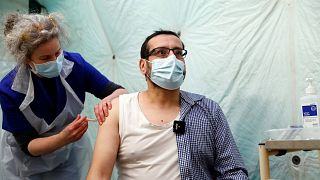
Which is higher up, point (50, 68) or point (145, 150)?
point (50, 68)

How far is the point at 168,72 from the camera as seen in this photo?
4.51 ft

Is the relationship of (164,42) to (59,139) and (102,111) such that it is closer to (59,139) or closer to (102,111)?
(102,111)

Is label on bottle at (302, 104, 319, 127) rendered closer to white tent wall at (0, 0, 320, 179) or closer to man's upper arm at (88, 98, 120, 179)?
white tent wall at (0, 0, 320, 179)

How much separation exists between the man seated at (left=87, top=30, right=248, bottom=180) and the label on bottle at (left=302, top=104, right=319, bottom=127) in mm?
257

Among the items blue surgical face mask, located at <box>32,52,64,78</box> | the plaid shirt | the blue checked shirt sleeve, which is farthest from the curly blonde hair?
the blue checked shirt sleeve

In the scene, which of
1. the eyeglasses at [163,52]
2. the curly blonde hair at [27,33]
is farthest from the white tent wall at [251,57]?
the curly blonde hair at [27,33]

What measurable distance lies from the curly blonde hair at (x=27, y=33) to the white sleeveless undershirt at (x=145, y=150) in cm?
42

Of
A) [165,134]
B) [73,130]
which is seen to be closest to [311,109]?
[165,134]

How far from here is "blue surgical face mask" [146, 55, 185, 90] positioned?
1.38 m

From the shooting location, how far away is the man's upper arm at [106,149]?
1313 millimetres

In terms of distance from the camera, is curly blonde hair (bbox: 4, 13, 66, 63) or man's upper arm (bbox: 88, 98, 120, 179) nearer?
man's upper arm (bbox: 88, 98, 120, 179)

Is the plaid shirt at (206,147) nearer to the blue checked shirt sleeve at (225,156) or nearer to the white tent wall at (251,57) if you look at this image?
the blue checked shirt sleeve at (225,156)

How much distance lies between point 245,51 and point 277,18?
187 mm

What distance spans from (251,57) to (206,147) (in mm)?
513
